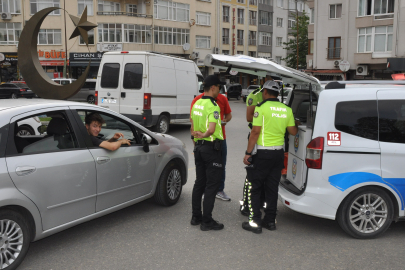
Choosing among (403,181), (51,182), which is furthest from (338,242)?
(51,182)

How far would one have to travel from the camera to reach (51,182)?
3908 millimetres

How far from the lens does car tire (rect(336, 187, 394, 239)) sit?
14.7ft

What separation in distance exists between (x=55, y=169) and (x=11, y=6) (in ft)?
150

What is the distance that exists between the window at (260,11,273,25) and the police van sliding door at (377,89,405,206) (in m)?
58.7

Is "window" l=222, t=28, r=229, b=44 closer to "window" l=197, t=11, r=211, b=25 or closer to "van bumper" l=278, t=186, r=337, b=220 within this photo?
"window" l=197, t=11, r=211, b=25

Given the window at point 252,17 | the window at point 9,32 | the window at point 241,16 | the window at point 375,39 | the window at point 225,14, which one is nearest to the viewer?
the window at point 375,39

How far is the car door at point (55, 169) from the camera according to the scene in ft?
12.1

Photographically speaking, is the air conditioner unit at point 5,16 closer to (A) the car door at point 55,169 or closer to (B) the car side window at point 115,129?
(B) the car side window at point 115,129

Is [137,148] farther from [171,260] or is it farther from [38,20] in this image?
[38,20]

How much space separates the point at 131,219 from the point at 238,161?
175 inches

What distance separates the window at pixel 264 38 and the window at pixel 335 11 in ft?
75.9

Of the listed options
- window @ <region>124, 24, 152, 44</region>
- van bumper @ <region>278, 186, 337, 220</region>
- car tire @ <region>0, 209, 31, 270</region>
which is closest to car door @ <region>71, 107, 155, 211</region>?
car tire @ <region>0, 209, 31, 270</region>

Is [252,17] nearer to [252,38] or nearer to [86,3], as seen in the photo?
[252,38]


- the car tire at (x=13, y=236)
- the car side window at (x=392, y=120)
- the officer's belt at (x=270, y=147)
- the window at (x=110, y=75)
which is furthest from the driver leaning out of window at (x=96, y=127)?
the window at (x=110, y=75)
